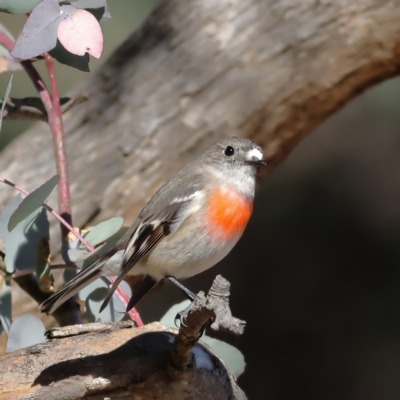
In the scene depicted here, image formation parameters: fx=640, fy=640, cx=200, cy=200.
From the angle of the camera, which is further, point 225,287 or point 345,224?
point 345,224

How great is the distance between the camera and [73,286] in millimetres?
1899

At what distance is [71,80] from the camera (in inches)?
181

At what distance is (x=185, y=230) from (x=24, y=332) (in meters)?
0.59

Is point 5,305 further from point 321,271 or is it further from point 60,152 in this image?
point 321,271

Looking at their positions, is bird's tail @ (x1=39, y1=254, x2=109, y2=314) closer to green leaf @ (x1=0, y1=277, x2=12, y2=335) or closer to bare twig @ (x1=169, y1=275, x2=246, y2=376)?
green leaf @ (x1=0, y1=277, x2=12, y2=335)

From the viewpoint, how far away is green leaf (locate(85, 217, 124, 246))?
190 cm

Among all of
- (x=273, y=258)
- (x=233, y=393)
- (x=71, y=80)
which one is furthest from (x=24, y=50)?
(x=273, y=258)

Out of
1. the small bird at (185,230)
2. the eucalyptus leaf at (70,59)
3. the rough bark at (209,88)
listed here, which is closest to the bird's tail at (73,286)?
the small bird at (185,230)

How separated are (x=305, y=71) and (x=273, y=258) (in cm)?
249

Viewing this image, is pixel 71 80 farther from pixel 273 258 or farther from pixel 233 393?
pixel 233 393

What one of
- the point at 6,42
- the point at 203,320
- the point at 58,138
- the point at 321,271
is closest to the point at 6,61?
the point at 6,42

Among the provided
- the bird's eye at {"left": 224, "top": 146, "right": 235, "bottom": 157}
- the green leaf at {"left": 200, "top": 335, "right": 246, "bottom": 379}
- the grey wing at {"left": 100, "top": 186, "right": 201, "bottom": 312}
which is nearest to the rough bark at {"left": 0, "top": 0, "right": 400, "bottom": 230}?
the bird's eye at {"left": 224, "top": 146, "right": 235, "bottom": 157}

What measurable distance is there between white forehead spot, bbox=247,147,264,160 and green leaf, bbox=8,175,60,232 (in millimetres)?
852

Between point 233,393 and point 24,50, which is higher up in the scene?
point 24,50
